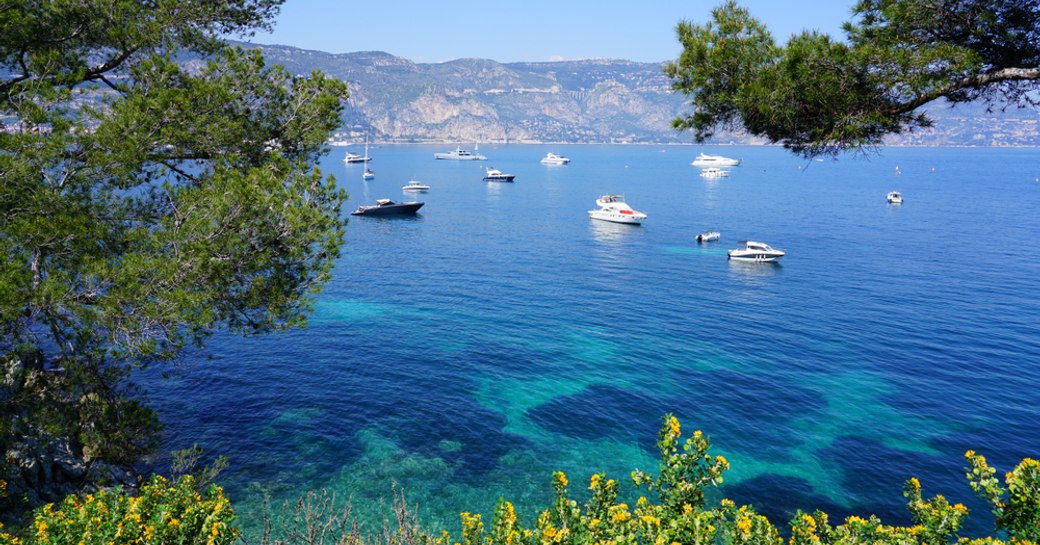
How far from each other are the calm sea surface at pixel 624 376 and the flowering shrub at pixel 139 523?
12232 millimetres

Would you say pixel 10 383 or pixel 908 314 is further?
pixel 908 314

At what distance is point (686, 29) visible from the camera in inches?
583

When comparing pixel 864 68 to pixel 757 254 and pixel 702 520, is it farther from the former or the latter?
pixel 757 254

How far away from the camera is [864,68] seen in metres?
13.1

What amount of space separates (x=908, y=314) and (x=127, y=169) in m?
58.6

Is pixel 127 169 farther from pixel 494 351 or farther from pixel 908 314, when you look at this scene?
pixel 908 314

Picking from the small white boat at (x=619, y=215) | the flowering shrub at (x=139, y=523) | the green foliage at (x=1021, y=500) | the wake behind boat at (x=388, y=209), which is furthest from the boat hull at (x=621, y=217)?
the flowering shrub at (x=139, y=523)

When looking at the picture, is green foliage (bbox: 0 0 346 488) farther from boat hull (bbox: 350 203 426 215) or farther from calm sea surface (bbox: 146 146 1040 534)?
boat hull (bbox: 350 203 426 215)

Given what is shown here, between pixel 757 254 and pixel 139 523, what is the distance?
231ft

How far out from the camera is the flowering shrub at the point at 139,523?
10.3 meters

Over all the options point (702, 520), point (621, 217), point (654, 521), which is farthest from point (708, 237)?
point (654, 521)

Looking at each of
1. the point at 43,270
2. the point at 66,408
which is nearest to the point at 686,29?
the point at 43,270

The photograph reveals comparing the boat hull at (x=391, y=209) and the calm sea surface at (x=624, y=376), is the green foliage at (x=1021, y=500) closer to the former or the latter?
the calm sea surface at (x=624, y=376)

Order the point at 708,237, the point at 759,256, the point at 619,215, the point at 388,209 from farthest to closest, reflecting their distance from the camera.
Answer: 1. the point at 388,209
2. the point at 619,215
3. the point at 708,237
4. the point at 759,256
